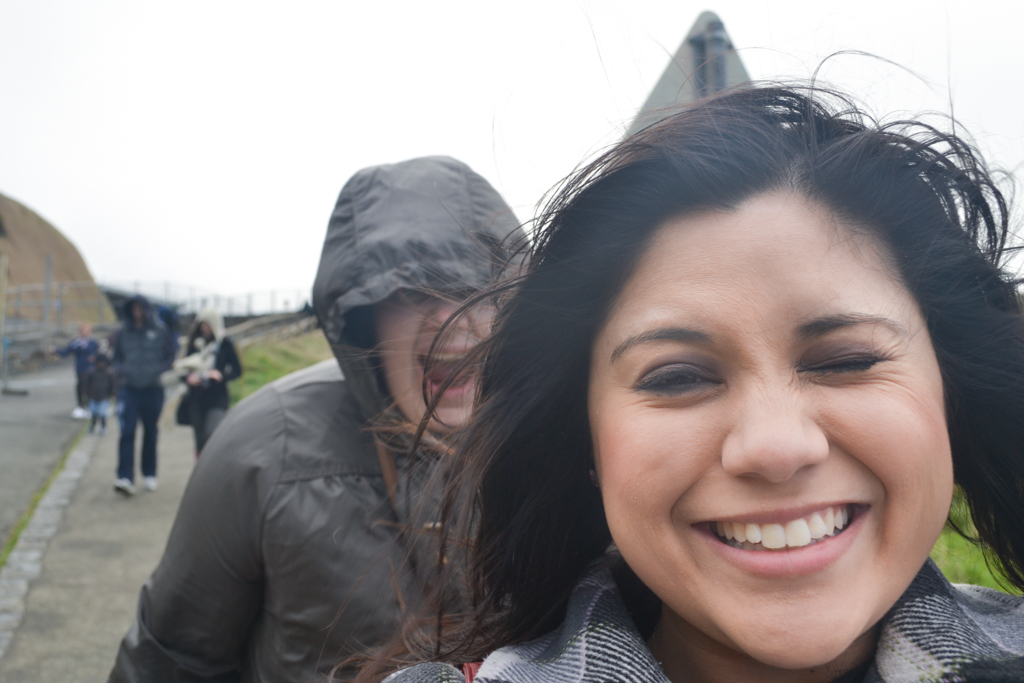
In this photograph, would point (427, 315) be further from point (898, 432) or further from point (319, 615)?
point (898, 432)

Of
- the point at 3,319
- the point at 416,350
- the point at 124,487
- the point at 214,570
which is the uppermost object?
the point at 416,350

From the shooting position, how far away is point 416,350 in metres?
2.17

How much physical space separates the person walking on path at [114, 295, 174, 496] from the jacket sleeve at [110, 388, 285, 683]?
5.67 m

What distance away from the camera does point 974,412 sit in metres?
1.38

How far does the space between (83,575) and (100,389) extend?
5473 mm

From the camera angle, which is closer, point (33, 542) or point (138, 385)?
point (33, 542)

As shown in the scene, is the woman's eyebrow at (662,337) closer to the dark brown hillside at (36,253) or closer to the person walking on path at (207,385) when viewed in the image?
the person walking on path at (207,385)

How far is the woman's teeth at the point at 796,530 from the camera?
1.08 m

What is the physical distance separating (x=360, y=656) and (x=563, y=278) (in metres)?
0.93

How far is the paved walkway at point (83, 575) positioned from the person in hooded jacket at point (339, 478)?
255 cm

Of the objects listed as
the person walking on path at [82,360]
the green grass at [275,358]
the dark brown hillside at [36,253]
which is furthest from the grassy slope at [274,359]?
the dark brown hillside at [36,253]

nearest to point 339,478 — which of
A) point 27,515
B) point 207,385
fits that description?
point 207,385

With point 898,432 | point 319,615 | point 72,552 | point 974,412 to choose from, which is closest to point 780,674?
point 898,432

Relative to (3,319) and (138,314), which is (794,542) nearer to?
(138,314)
